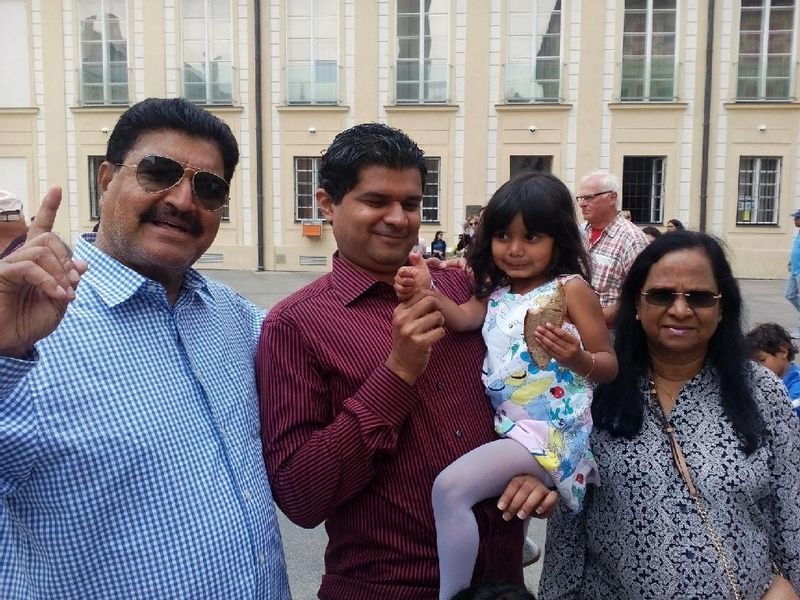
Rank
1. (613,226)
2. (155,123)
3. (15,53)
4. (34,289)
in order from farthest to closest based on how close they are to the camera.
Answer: (15,53), (613,226), (155,123), (34,289)

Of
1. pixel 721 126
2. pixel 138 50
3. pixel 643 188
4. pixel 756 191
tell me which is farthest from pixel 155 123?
pixel 138 50

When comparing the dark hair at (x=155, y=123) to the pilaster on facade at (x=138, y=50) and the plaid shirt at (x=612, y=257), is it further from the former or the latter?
the pilaster on facade at (x=138, y=50)

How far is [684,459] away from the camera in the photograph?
212 centimetres

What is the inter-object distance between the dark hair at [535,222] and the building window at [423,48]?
59.5 feet

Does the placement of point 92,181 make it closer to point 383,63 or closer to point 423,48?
point 383,63

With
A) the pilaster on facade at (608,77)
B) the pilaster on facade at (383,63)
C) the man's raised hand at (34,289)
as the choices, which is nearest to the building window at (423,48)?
the pilaster on facade at (383,63)

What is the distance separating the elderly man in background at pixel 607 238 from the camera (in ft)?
18.5

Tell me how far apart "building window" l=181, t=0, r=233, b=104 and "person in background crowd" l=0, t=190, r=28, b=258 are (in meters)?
16.0

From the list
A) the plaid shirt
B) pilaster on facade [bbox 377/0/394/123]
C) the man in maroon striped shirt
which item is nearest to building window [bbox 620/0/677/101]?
pilaster on facade [bbox 377/0/394/123]

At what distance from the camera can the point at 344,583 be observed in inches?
78.2

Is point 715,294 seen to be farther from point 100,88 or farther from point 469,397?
point 100,88

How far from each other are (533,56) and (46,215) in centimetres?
1970

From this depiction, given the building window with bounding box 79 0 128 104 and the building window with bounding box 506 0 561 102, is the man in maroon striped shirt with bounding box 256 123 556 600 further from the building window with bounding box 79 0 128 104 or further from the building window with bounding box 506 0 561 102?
the building window with bounding box 79 0 128 104

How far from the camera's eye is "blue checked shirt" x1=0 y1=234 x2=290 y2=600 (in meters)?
1.58
